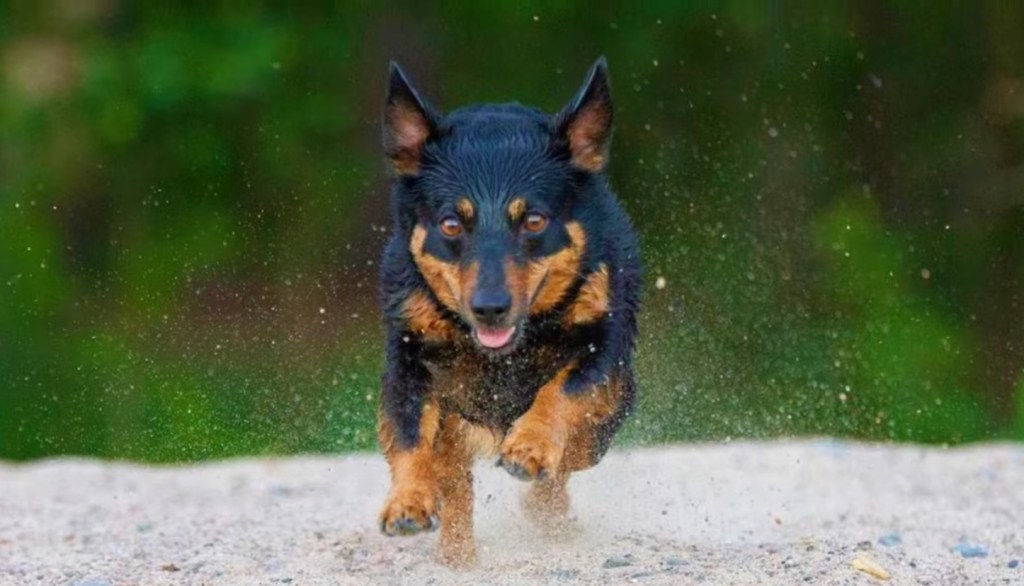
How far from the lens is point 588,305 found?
7.34m

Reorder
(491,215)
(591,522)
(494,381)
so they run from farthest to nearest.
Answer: (591,522)
(494,381)
(491,215)

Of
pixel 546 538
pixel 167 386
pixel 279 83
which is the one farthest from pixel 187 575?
pixel 279 83

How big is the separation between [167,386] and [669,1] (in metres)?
4.69

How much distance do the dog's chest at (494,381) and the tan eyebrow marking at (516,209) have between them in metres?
0.51

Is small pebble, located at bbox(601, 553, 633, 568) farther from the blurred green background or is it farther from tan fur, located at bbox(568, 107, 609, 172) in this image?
the blurred green background

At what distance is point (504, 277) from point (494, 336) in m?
0.21

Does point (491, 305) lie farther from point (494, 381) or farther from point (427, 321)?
point (494, 381)

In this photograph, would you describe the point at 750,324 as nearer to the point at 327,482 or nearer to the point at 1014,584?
the point at 327,482

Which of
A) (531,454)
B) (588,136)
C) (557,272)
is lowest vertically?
(531,454)

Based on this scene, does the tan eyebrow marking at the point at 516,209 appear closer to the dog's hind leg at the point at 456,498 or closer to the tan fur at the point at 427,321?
the tan fur at the point at 427,321

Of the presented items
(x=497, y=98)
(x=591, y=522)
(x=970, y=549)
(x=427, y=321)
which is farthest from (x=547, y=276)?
(x=497, y=98)

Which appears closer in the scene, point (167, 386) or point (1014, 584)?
point (1014, 584)

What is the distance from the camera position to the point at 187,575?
7.69 m

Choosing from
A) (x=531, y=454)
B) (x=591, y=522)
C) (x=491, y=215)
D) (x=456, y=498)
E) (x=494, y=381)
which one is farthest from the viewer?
(x=591, y=522)
